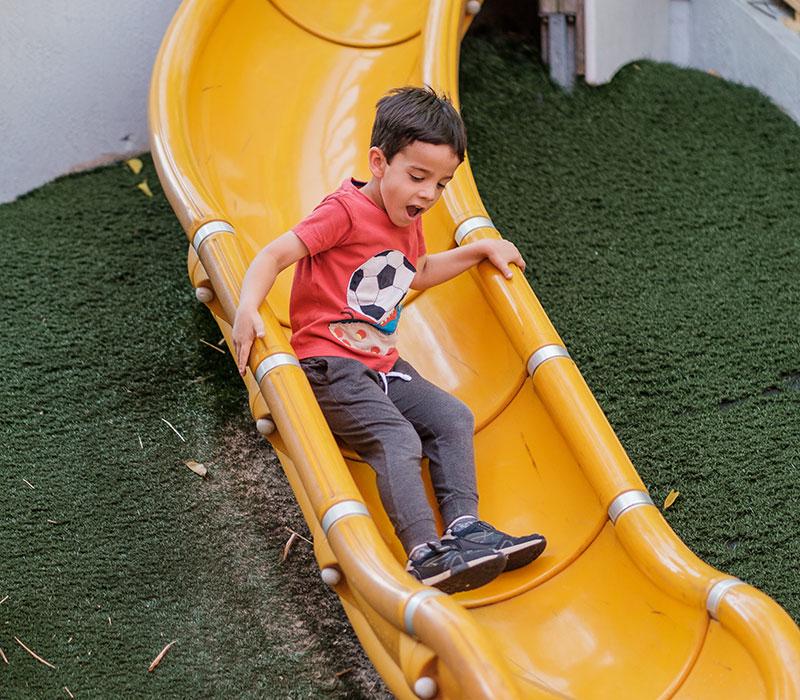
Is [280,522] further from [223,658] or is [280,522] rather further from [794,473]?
[794,473]

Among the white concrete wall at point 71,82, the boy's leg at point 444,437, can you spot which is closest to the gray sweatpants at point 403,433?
the boy's leg at point 444,437

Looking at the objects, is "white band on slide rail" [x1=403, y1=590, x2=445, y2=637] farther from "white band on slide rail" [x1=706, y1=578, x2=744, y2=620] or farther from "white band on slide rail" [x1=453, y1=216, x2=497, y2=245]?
"white band on slide rail" [x1=453, y1=216, x2=497, y2=245]

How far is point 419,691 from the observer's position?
6.51 feet

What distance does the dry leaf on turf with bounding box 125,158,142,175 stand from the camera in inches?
161

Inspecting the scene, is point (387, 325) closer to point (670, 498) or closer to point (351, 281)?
point (351, 281)

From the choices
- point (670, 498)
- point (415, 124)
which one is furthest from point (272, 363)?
point (670, 498)

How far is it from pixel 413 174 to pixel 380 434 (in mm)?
578

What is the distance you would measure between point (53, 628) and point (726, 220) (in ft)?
8.26

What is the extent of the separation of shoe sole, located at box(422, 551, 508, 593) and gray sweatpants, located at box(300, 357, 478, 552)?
0.13m

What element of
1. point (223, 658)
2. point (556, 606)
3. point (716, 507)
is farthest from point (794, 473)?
point (223, 658)

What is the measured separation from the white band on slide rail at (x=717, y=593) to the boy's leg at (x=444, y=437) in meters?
0.56

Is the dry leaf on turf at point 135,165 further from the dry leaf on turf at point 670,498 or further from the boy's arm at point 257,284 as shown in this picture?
the dry leaf on turf at point 670,498

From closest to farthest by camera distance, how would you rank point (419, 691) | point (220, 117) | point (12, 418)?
point (419, 691)
point (12, 418)
point (220, 117)

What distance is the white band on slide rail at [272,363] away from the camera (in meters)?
2.50
